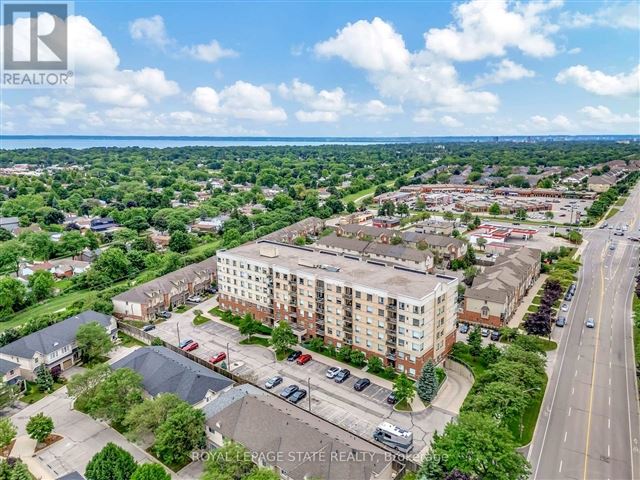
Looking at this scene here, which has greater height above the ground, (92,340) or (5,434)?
(92,340)

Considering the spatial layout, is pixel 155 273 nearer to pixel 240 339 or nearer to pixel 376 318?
pixel 240 339

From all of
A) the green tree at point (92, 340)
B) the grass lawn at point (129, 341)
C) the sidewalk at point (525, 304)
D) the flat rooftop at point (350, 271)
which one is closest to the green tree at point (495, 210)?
the sidewalk at point (525, 304)

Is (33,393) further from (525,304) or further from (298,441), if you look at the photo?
(525,304)

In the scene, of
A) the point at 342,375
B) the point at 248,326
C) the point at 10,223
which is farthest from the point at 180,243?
the point at 342,375

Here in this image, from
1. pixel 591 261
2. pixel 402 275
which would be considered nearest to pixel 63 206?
pixel 402 275

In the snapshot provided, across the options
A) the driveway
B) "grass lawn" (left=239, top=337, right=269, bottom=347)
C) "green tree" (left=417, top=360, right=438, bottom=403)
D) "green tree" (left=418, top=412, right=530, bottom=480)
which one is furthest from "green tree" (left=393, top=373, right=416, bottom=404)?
the driveway

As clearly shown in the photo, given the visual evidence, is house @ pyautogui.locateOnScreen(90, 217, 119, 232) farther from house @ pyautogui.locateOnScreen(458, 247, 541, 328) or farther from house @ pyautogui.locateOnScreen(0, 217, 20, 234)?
house @ pyautogui.locateOnScreen(458, 247, 541, 328)
